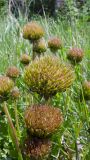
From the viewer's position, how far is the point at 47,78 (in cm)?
90

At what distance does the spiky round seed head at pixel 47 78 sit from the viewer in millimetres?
895

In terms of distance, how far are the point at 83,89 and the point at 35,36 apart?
356mm

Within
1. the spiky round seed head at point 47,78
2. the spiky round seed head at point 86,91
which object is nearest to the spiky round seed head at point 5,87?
the spiky round seed head at point 47,78

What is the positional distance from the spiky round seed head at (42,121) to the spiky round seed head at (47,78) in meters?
0.07

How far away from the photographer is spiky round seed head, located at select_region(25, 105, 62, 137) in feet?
2.72

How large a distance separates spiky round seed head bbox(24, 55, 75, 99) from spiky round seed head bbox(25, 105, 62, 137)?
66mm

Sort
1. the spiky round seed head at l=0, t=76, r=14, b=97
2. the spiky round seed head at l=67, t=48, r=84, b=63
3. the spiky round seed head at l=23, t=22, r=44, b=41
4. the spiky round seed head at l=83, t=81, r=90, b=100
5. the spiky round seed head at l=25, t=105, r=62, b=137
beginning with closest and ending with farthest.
Answer: the spiky round seed head at l=25, t=105, r=62, b=137
the spiky round seed head at l=0, t=76, r=14, b=97
the spiky round seed head at l=83, t=81, r=90, b=100
the spiky round seed head at l=67, t=48, r=84, b=63
the spiky round seed head at l=23, t=22, r=44, b=41

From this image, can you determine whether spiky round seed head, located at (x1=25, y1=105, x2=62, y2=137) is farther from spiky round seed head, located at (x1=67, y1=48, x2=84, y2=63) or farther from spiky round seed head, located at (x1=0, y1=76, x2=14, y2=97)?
spiky round seed head, located at (x1=67, y1=48, x2=84, y2=63)

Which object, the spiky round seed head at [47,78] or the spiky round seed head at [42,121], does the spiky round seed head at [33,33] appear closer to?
the spiky round seed head at [47,78]

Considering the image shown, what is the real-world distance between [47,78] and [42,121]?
0.36 feet

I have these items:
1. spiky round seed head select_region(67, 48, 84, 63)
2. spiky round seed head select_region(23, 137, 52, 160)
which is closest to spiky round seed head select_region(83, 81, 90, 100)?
spiky round seed head select_region(67, 48, 84, 63)

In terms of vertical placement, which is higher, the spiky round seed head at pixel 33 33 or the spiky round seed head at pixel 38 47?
the spiky round seed head at pixel 33 33

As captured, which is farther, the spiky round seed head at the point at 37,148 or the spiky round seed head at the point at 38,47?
the spiky round seed head at the point at 38,47

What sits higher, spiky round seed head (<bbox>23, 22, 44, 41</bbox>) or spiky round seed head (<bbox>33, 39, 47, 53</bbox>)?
spiky round seed head (<bbox>23, 22, 44, 41</bbox>)
